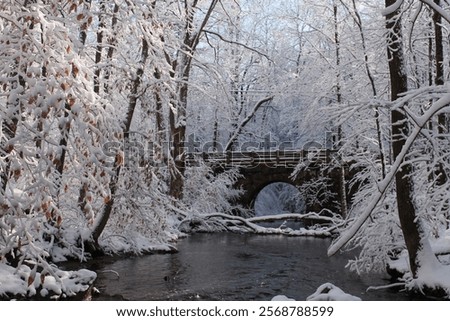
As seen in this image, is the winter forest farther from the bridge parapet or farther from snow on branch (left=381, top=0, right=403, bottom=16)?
the bridge parapet

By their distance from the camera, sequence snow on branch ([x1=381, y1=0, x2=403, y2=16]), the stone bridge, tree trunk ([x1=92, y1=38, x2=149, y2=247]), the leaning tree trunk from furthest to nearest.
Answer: the stone bridge < tree trunk ([x1=92, y1=38, x2=149, y2=247]) < the leaning tree trunk < snow on branch ([x1=381, y1=0, x2=403, y2=16])

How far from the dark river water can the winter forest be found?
57 centimetres

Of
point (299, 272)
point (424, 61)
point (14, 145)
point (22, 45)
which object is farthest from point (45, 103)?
point (424, 61)

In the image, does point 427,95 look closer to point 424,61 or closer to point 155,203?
point 155,203

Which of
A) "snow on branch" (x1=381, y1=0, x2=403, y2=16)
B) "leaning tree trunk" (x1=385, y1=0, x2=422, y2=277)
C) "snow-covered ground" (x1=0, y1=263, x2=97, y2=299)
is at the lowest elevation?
"snow-covered ground" (x1=0, y1=263, x2=97, y2=299)

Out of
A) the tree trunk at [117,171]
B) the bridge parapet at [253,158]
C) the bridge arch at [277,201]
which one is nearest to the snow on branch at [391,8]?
the tree trunk at [117,171]

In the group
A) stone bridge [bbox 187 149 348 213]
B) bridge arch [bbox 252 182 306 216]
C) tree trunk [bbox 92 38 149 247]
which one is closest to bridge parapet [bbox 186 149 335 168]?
stone bridge [bbox 187 149 348 213]

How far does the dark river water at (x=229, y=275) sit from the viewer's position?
25.5 ft

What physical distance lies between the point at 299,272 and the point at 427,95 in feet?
17.6

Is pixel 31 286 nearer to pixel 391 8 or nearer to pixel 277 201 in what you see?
pixel 391 8

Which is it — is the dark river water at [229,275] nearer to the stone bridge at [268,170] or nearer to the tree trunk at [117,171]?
the tree trunk at [117,171]

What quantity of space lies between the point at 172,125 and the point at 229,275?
9824mm

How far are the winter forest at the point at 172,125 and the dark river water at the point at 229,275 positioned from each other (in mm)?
568

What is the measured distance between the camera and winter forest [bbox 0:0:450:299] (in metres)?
3.93
